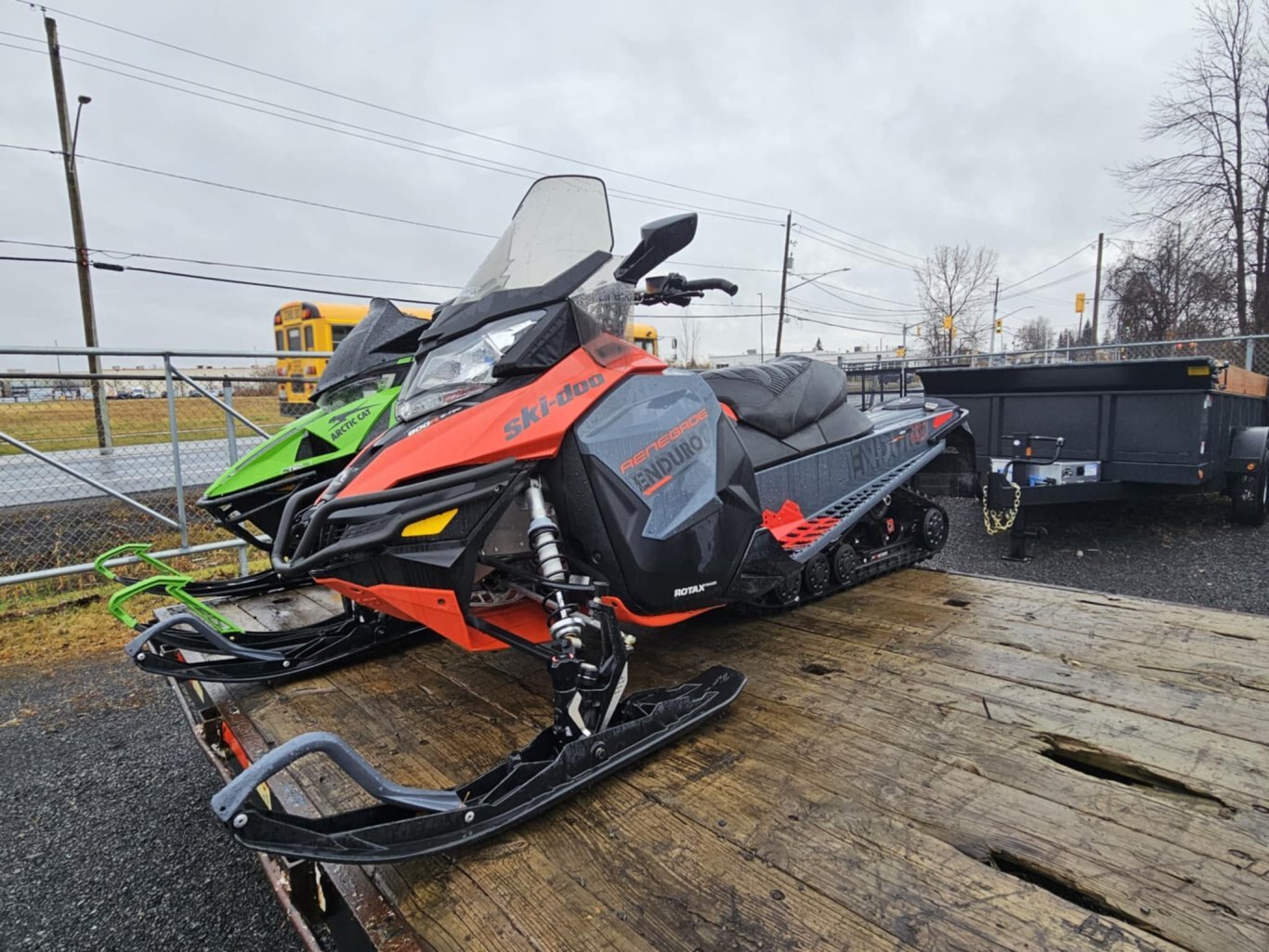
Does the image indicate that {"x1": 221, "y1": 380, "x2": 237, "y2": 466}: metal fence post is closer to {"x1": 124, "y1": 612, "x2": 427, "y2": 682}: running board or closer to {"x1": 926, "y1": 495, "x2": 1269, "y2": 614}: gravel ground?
{"x1": 124, "y1": 612, "x2": 427, "y2": 682}: running board

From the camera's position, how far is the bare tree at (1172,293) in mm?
17375

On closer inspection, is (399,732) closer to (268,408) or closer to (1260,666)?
(1260,666)

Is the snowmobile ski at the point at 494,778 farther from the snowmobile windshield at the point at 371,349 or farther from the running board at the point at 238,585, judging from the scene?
the snowmobile windshield at the point at 371,349

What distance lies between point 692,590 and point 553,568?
0.58 m

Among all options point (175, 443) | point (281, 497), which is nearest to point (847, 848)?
point (281, 497)

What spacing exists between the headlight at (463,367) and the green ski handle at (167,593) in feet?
3.07

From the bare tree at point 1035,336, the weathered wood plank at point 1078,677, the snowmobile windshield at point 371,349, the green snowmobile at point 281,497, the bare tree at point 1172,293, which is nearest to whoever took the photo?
the weathered wood plank at point 1078,677

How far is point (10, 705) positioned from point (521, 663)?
2859mm

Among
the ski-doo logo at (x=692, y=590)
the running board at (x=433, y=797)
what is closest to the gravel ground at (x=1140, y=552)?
the ski-doo logo at (x=692, y=590)

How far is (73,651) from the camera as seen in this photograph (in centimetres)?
415

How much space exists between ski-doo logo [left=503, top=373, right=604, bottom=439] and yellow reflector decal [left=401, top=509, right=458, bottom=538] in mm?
254

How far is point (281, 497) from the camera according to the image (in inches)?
114

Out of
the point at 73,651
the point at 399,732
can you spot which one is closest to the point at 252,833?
the point at 399,732

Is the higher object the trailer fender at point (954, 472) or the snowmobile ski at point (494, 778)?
the trailer fender at point (954, 472)
